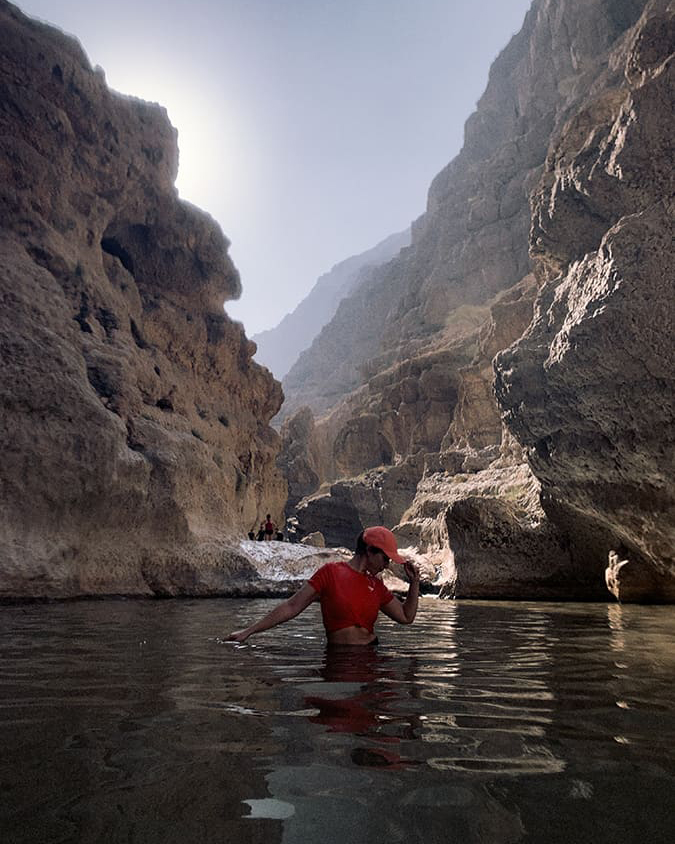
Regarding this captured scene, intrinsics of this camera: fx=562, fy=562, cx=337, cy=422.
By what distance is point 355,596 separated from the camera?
15.7ft

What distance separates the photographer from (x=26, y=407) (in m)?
11.8

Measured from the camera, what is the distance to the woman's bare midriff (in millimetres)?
4984

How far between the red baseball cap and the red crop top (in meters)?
0.32

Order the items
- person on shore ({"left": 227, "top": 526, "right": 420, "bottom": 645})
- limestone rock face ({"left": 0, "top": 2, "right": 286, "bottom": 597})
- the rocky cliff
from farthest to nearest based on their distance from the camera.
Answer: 1. limestone rock face ({"left": 0, "top": 2, "right": 286, "bottom": 597})
2. the rocky cliff
3. person on shore ({"left": 227, "top": 526, "right": 420, "bottom": 645})

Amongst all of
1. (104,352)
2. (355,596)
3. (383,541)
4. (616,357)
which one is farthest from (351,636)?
(104,352)

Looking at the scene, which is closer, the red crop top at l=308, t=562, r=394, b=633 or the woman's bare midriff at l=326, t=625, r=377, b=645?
the red crop top at l=308, t=562, r=394, b=633

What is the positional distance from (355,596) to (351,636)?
475 millimetres

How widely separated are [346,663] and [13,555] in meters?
9.23

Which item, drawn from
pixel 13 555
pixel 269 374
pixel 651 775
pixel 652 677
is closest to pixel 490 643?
pixel 652 677

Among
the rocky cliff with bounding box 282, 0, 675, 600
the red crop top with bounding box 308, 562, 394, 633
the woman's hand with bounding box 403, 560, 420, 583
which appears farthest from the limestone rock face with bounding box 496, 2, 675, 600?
the red crop top with bounding box 308, 562, 394, 633

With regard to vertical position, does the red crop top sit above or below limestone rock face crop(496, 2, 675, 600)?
below

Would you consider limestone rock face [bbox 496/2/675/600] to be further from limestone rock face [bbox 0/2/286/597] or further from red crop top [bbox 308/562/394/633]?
limestone rock face [bbox 0/2/286/597]

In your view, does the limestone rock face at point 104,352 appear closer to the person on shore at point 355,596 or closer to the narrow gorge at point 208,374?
the narrow gorge at point 208,374

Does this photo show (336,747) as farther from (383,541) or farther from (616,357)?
(616,357)
